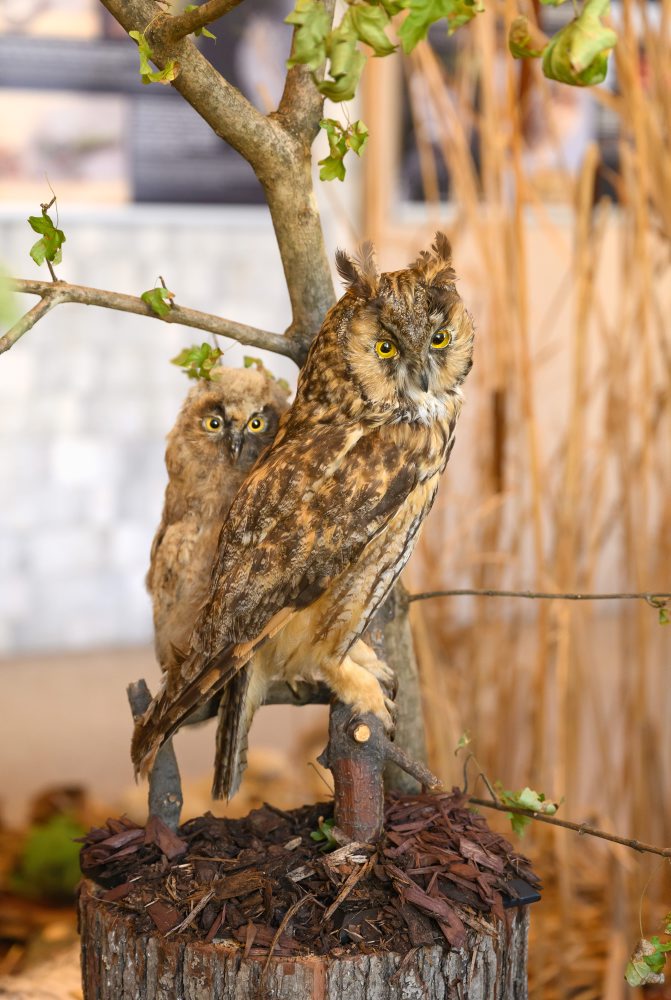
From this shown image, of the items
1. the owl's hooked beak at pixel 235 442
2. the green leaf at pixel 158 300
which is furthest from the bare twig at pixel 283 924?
the green leaf at pixel 158 300

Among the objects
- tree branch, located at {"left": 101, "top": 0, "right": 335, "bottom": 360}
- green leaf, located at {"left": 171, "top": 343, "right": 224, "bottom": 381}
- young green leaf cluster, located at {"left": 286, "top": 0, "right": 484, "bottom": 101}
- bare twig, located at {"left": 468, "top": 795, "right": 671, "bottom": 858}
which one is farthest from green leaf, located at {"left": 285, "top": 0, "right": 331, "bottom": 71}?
bare twig, located at {"left": 468, "top": 795, "right": 671, "bottom": 858}

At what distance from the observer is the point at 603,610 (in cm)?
302

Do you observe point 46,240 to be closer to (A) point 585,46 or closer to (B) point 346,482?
(B) point 346,482

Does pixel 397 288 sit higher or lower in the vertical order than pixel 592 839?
higher

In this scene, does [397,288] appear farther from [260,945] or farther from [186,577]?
[260,945]

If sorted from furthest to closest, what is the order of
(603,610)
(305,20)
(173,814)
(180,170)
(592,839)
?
1. (603,610)
2. (180,170)
3. (592,839)
4. (173,814)
5. (305,20)

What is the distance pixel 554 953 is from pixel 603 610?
5.24 ft

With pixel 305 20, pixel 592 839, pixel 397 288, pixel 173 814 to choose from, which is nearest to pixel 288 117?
pixel 397 288

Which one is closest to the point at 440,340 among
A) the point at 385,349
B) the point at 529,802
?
the point at 385,349

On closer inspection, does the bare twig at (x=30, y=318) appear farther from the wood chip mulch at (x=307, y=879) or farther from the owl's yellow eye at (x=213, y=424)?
the wood chip mulch at (x=307, y=879)

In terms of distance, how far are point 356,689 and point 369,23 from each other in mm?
544

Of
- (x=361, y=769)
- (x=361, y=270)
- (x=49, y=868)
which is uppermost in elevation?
(x=361, y=270)

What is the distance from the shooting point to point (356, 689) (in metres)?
0.93

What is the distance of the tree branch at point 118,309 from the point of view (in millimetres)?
763
